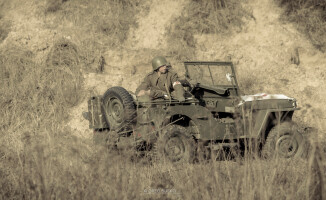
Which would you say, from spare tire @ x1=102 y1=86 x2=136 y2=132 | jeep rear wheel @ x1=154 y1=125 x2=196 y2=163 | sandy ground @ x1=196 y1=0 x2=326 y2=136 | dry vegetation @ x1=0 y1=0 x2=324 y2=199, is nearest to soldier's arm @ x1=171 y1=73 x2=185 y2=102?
jeep rear wheel @ x1=154 y1=125 x2=196 y2=163

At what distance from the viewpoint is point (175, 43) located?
13.7 m

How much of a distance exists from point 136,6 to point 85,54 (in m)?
3.00

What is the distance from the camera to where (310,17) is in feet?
47.6

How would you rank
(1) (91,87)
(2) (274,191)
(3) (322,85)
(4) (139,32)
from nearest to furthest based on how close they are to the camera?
(2) (274,191) → (1) (91,87) → (3) (322,85) → (4) (139,32)

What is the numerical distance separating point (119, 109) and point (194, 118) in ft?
4.21

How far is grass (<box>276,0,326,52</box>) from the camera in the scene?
47.0 ft

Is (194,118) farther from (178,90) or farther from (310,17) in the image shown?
(310,17)

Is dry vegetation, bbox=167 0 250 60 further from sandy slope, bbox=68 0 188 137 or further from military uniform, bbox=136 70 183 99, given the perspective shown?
military uniform, bbox=136 70 183 99

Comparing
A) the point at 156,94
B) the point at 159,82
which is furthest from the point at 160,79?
the point at 156,94

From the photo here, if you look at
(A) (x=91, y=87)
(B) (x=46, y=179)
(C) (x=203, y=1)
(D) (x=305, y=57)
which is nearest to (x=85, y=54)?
(A) (x=91, y=87)

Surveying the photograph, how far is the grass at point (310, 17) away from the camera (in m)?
14.3

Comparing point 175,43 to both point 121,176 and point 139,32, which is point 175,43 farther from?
point 121,176

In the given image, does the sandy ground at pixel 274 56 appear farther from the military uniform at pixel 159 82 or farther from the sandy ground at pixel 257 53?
the military uniform at pixel 159 82

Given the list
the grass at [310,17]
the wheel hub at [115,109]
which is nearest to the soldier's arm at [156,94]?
the wheel hub at [115,109]
